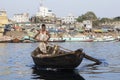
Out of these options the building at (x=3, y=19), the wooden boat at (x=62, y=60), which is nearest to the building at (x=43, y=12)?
the building at (x=3, y=19)

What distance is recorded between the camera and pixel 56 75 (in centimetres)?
2127

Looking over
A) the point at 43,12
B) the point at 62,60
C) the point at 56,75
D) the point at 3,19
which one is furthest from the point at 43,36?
the point at 43,12

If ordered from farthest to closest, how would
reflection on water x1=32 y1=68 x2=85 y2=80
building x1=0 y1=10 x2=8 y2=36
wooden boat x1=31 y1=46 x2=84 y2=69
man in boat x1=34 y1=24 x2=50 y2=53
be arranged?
building x1=0 y1=10 x2=8 y2=36
man in boat x1=34 y1=24 x2=50 y2=53
wooden boat x1=31 y1=46 x2=84 y2=69
reflection on water x1=32 y1=68 x2=85 y2=80

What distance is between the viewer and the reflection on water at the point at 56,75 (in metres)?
20.2

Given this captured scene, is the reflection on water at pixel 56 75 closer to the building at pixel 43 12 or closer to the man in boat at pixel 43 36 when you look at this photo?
the man in boat at pixel 43 36

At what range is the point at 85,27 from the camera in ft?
A: 561

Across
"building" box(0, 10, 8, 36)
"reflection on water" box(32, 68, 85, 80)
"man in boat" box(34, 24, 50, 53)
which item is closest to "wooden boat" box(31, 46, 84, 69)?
"reflection on water" box(32, 68, 85, 80)

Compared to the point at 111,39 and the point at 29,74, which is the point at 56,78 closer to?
the point at 29,74

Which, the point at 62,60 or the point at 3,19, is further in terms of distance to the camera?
the point at 3,19

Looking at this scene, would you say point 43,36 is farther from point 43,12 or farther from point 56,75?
point 43,12

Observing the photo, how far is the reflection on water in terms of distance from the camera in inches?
797

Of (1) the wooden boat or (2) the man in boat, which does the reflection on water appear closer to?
(1) the wooden boat

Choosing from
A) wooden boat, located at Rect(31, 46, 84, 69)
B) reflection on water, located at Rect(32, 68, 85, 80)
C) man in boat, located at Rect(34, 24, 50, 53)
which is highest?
man in boat, located at Rect(34, 24, 50, 53)

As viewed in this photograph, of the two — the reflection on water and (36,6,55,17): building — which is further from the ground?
(36,6,55,17): building
